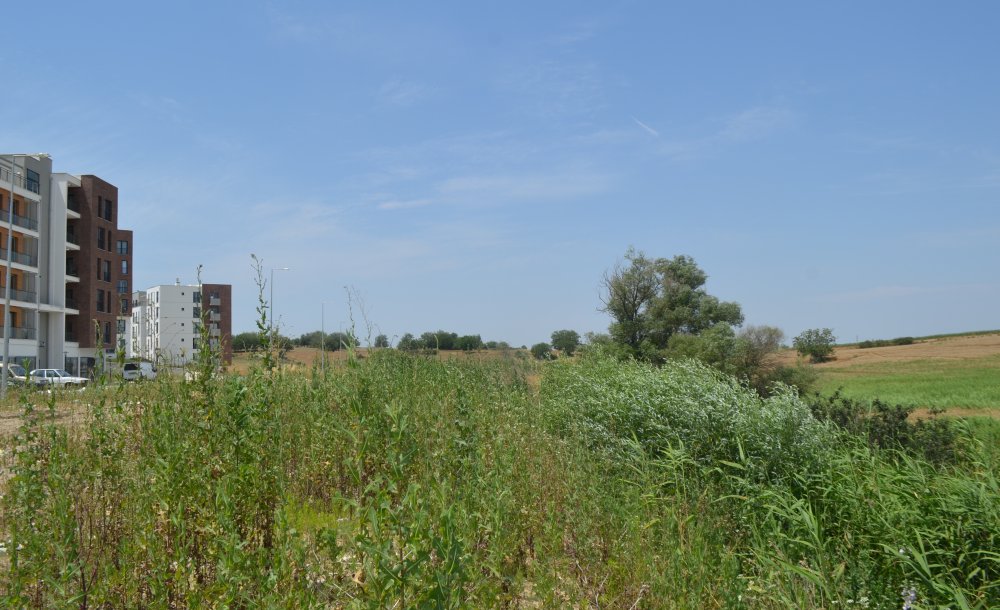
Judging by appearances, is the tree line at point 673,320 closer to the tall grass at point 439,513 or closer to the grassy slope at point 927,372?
the grassy slope at point 927,372

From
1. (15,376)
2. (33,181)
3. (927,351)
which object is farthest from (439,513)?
(927,351)

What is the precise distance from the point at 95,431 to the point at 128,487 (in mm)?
627

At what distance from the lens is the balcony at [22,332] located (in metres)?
38.3

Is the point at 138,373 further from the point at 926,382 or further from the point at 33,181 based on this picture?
the point at 33,181

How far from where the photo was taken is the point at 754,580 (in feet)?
17.5

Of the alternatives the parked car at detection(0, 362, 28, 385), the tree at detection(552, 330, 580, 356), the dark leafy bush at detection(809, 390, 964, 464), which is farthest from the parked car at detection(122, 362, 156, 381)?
the tree at detection(552, 330, 580, 356)

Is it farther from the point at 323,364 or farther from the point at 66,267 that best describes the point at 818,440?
the point at 66,267

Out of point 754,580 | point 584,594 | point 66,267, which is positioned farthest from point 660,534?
point 66,267

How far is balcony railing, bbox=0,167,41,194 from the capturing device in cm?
3853

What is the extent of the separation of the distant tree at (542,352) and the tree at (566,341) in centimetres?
38

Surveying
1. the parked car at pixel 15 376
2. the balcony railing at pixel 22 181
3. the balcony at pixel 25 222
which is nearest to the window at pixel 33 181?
the balcony railing at pixel 22 181

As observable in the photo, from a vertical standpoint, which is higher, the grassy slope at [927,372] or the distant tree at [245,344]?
the distant tree at [245,344]

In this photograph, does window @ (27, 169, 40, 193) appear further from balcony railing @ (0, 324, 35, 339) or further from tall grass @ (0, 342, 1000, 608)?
tall grass @ (0, 342, 1000, 608)

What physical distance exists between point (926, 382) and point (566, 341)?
20.6 m
